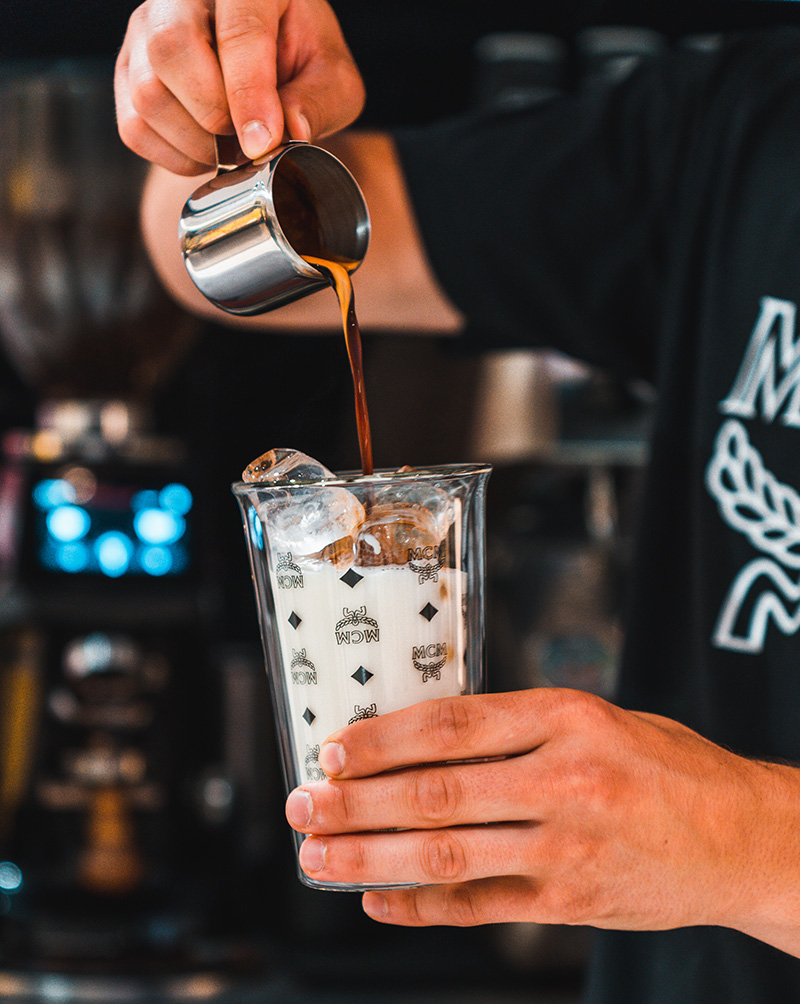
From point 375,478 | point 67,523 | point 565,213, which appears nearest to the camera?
point 375,478

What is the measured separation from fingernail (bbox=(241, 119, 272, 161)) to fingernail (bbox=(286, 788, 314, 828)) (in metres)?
0.28

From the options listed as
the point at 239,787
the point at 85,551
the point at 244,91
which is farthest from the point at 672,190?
the point at 239,787

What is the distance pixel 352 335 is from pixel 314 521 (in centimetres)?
10

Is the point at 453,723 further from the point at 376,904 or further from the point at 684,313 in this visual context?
the point at 684,313

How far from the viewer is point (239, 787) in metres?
1.36

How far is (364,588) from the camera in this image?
17.3 inches

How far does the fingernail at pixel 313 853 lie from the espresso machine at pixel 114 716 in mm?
793

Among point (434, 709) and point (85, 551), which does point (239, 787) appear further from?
point (434, 709)

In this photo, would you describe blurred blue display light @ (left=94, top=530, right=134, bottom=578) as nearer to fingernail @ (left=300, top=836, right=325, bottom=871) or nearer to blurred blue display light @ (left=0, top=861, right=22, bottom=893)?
blurred blue display light @ (left=0, top=861, right=22, bottom=893)

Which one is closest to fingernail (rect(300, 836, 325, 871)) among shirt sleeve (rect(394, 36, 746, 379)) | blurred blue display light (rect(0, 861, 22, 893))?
shirt sleeve (rect(394, 36, 746, 379))

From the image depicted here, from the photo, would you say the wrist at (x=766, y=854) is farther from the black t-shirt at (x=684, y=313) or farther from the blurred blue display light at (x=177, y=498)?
the blurred blue display light at (x=177, y=498)

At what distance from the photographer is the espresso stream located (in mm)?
456

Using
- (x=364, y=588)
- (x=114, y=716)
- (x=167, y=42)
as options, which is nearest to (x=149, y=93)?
(x=167, y=42)

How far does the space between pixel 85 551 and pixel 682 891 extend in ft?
3.12
